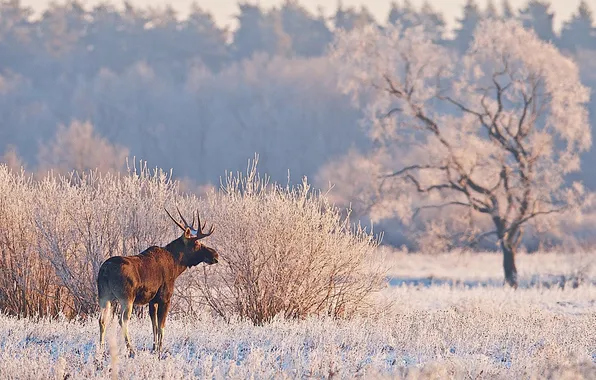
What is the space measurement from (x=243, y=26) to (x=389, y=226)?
189 feet

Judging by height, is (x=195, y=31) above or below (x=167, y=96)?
above

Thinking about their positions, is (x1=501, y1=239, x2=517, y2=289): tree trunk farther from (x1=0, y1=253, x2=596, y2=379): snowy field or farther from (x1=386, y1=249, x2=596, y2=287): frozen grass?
(x1=0, y1=253, x2=596, y2=379): snowy field

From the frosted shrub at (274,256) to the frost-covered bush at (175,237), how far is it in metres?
0.01

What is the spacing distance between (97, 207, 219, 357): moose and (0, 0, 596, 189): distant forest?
45.5 metres

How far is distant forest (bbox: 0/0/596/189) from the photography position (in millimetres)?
75250

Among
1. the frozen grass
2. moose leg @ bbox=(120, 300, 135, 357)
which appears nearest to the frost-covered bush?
moose leg @ bbox=(120, 300, 135, 357)

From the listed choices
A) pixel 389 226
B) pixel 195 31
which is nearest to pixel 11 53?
pixel 195 31

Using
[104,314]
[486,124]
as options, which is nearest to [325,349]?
[104,314]

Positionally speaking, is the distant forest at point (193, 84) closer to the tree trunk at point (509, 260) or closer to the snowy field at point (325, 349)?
the tree trunk at point (509, 260)

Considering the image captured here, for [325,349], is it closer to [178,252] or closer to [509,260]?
[178,252]

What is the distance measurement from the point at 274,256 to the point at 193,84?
7235 cm

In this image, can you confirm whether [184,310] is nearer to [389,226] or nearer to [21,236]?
[21,236]

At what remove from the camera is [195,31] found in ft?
326

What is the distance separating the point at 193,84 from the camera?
8594 cm
